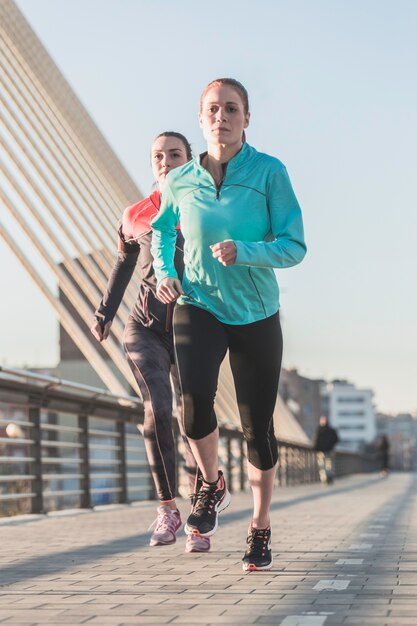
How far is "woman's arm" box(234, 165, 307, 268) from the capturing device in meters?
4.63

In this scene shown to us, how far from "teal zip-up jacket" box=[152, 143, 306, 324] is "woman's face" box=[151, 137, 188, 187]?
1115mm

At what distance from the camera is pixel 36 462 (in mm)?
9883

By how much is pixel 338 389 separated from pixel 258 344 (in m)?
189

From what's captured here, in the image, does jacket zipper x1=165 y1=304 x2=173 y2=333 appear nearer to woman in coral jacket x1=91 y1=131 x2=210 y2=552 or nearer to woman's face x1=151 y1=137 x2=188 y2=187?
woman in coral jacket x1=91 y1=131 x2=210 y2=552

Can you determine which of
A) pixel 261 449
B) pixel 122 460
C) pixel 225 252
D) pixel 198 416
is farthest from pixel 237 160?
pixel 122 460

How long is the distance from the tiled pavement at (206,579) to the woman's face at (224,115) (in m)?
1.56

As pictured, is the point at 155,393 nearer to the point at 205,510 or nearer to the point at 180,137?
the point at 205,510

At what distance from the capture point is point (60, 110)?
648 inches

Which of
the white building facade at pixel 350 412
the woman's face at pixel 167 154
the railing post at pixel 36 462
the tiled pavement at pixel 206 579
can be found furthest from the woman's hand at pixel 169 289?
the white building facade at pixel 350 412

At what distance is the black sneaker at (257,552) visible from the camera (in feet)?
16.2

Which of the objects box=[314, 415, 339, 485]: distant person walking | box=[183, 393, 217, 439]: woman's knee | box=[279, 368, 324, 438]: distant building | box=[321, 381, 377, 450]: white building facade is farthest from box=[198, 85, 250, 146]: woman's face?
box=[321, 381, 377, 450]: white building facade

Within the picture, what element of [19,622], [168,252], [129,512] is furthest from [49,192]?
[19,622]

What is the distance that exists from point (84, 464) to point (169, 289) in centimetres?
651

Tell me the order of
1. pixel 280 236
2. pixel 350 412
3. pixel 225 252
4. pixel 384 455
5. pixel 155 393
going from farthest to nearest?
1. pixel 350 412
2. pixel 384 455
3. pixel 155 393
4. pixel 280 236
5. pixel 225 252
